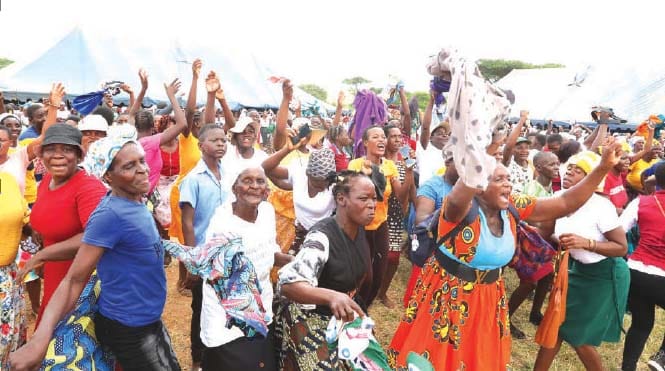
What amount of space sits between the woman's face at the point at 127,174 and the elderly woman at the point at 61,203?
25 centimetres

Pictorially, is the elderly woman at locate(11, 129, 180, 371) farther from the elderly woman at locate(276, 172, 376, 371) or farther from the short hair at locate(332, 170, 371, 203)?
the short hair at locate(332, 170, 371, 203)

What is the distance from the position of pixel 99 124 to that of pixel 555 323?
3.78 m

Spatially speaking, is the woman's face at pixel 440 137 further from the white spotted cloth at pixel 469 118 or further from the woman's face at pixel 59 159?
the woman's face at pixel 59 159

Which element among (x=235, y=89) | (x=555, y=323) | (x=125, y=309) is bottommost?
(x=235, y=89)

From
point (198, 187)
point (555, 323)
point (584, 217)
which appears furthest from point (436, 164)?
point (198, 187)

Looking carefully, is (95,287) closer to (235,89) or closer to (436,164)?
(436,164)

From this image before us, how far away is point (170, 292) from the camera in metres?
5.40

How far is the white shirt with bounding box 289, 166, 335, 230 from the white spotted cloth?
1.84 metres

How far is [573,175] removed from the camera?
3.45m

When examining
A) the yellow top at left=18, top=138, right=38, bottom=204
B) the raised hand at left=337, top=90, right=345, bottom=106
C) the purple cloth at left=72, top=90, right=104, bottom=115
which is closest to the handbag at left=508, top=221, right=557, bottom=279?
the raised hand at left=337, top=90, right=345, bottom=106

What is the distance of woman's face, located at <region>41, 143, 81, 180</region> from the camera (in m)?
2.50

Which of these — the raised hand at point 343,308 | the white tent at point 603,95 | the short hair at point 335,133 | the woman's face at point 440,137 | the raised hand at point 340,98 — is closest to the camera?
the raised hand at point 343,308

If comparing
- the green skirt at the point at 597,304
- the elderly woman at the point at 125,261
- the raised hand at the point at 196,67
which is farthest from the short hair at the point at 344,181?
the raised hand at the point at 196,67

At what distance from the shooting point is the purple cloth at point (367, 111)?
263 inches
